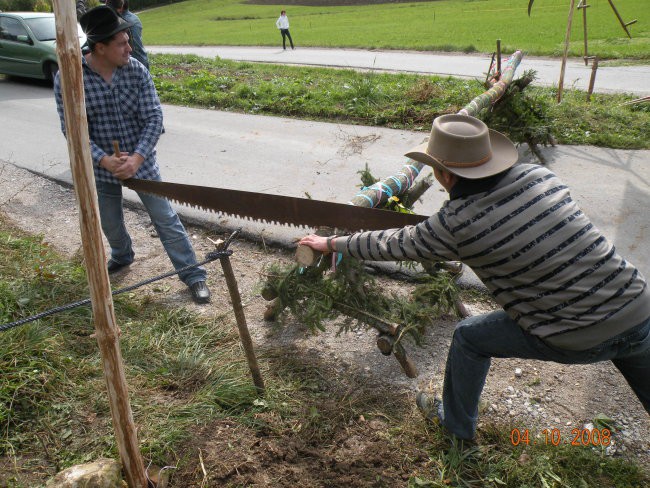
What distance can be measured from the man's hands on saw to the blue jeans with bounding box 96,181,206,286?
31cm

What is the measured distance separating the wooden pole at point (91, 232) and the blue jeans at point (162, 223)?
2.28 meters

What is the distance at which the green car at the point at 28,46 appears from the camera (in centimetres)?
1363

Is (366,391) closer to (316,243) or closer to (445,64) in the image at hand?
(316,243)

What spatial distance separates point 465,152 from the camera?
2529 mm

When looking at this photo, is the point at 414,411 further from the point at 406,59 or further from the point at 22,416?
the point at 406,59

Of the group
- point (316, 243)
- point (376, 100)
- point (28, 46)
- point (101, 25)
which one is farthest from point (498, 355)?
point (28, 46)

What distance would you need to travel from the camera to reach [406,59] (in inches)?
644

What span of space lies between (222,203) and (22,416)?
6.58ft

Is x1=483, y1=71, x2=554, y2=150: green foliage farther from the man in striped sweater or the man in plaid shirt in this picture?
the man in striped sweater

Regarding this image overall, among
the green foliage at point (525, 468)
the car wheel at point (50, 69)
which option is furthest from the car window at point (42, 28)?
the green foliage at point (525, 468)

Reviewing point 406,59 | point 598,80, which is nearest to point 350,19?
point 406,59

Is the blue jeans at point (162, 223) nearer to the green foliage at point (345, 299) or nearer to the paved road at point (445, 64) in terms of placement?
the green foliage at point (345, 299)

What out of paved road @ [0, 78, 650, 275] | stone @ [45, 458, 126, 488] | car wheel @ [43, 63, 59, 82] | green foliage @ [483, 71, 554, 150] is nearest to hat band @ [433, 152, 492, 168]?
stone @ [45, 458, 126, 488]
